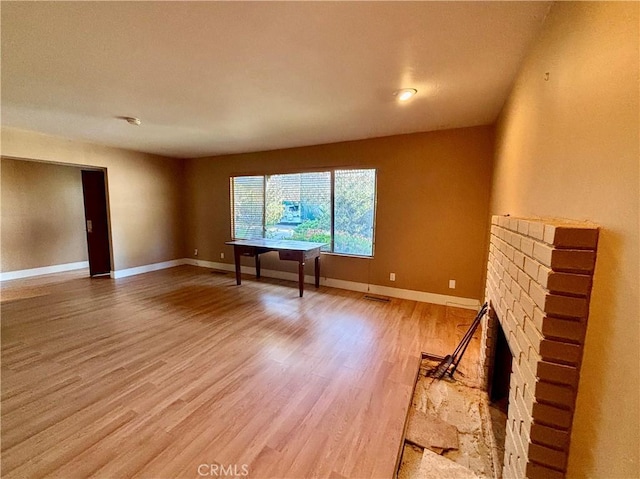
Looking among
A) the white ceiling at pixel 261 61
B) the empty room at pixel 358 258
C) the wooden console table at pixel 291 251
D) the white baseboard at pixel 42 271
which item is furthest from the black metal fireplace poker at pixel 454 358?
the white baseboard at pixel 42 271

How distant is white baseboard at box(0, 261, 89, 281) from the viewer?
16.6ft

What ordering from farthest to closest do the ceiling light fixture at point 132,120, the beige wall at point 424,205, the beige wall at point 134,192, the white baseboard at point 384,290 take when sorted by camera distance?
the beige wall at point 134,192 < the white baseboard at point 384,290 < the beige wall at point 424,205 < the ceiling light fixture at point 132,120

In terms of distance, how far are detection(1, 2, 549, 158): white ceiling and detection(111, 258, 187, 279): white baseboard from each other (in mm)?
2791

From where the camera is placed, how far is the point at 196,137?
4.20m

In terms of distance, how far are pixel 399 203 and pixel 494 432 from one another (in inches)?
117

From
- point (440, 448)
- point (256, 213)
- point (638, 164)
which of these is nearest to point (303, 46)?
point (638, 164)

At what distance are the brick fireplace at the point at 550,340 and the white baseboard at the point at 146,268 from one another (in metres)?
6.25

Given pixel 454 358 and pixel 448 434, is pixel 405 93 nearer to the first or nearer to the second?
pixel 454 358

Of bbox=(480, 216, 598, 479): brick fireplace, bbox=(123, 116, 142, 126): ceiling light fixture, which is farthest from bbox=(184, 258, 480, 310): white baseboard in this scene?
bbox=(123, 116, 142, 126): ceiling light fixture

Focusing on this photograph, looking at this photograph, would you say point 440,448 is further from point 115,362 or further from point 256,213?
point 256,213

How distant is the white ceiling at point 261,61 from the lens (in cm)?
149

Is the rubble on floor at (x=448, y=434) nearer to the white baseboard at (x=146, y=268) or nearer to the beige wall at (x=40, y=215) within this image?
the white baseboard at (x=146, y=268)

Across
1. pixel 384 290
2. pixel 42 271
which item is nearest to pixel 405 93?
pixel 384 290

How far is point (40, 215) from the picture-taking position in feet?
17.9
